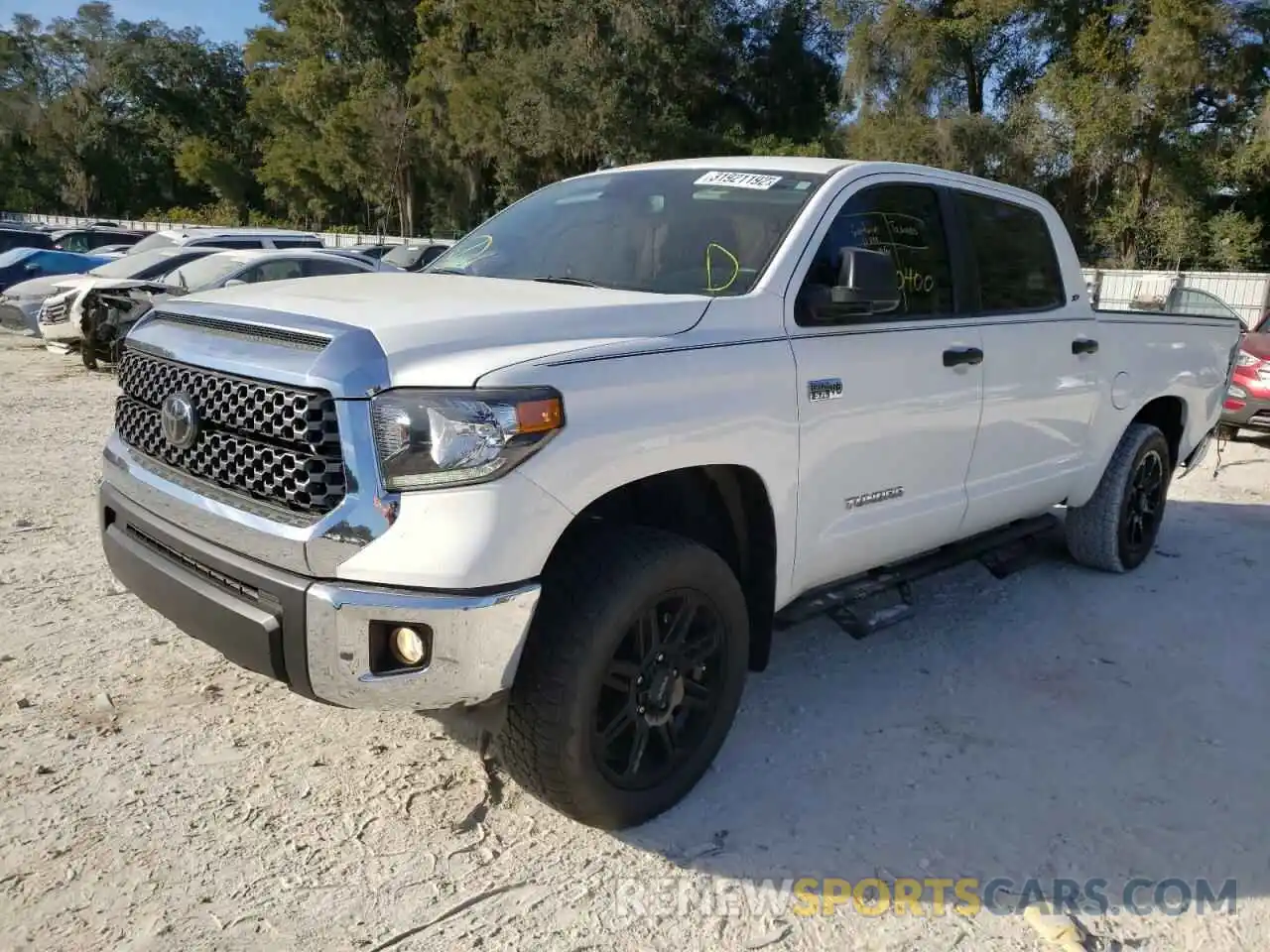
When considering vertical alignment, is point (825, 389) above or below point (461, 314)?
below

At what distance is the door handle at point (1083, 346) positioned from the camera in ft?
15.3

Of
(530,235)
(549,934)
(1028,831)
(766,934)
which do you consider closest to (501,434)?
(549,934)

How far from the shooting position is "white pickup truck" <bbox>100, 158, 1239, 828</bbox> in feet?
8.07

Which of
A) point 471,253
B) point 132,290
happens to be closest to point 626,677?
point 471,253

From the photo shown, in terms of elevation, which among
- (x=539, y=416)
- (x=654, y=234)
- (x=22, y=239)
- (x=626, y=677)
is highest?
(x=654, y=234)

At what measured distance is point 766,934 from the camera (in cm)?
265

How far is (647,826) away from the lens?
307cm

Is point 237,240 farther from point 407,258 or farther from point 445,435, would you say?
point 445,435

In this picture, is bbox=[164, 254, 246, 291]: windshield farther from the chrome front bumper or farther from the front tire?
the front tire

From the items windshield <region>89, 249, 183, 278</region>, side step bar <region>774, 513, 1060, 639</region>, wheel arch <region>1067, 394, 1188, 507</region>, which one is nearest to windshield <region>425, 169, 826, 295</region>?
side step bar <region>774, 513, 1060, 639</region>

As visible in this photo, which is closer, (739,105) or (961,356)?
(961,356)

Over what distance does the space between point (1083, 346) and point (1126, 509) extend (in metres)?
1.30

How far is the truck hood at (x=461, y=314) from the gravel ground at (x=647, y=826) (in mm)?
1396

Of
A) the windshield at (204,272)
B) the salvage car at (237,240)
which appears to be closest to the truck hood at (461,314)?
the windshield at (204,272)
